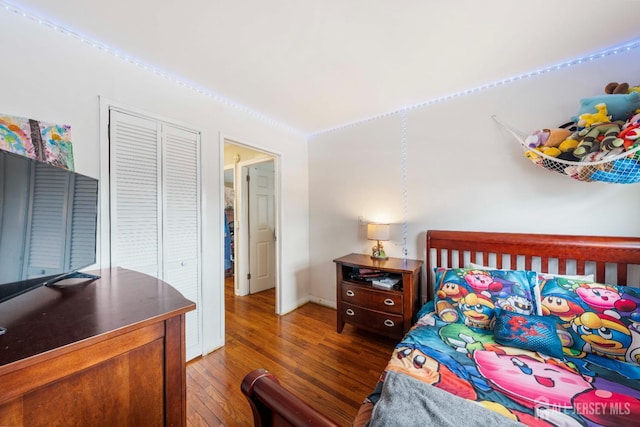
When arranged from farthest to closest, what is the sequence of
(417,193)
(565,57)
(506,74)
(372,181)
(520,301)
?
(372,181), (417,193), (506,74), (565,57), (520,301)

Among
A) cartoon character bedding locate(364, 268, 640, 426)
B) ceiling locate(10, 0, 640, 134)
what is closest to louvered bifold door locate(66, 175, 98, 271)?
ceiling locate(10, 0, 640, 134)

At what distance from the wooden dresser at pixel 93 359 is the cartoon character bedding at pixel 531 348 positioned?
0.83m

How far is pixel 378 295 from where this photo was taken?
2.28m

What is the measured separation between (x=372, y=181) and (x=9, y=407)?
2764 millimetres

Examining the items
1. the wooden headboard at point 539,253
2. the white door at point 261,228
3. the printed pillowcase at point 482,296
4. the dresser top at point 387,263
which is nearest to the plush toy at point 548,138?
the wooden headboard at point 539,253

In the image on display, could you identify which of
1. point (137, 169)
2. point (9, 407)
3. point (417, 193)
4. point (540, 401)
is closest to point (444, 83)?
point (417, 193)

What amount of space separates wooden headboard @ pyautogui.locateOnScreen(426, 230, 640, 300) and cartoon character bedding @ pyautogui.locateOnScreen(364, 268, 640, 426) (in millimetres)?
244

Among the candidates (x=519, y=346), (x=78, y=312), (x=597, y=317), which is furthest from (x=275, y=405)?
(x=597, y=317)

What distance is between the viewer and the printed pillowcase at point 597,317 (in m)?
1.30

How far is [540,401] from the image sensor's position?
1.01m

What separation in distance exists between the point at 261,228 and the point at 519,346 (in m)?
3.30

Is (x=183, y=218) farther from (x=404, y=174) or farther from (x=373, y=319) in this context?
(x=404, y=174)

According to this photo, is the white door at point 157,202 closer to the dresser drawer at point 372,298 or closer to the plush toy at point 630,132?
the dresser drawer at point 372,298

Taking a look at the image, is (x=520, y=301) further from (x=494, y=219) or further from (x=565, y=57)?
(x=565, y=57)
